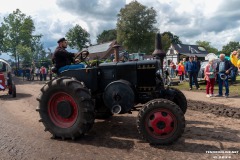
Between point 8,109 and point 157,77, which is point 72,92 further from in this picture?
point 8,109

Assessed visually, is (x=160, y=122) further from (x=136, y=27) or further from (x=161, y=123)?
(x=136, y=27)

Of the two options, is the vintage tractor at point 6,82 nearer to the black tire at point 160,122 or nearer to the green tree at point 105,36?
the black tire at point 160,122

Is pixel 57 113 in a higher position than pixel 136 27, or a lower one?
lower

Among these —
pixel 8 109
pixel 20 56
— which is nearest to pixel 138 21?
pixel 20 56

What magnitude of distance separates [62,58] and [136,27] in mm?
41680

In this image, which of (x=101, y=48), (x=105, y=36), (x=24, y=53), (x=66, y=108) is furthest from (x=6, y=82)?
(x=105, y=36)

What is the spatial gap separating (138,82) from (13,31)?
46259 millimetres

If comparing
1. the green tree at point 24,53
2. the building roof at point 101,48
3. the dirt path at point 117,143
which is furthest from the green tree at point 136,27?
the dirt path at point 117,143

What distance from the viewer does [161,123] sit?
16.0 ft

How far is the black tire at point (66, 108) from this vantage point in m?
5.25

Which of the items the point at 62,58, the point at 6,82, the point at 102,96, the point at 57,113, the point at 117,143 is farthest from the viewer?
the point at 6,82

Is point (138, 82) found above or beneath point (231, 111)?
above

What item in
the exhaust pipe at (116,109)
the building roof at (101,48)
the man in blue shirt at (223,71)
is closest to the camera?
the exhaust pipe at (116,109)

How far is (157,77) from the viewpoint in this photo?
581 centimetres
